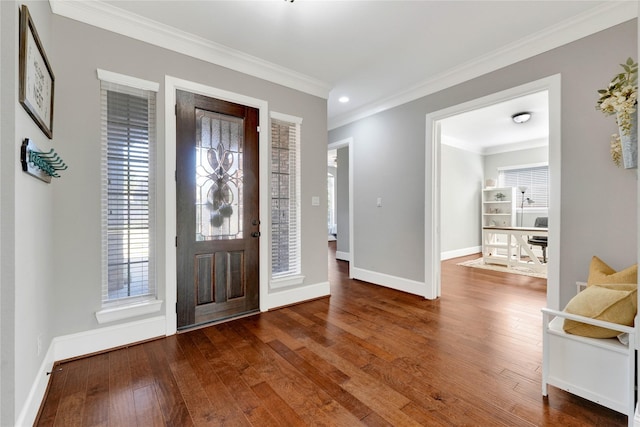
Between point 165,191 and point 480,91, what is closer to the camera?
point 165,191

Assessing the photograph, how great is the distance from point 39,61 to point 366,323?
10.4 feet

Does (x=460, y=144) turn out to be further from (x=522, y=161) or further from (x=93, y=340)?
(x=93, y=340)

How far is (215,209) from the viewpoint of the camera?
9.35 feet

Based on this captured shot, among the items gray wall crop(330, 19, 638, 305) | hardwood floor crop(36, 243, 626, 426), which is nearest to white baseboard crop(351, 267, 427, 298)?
hardwood floor crop(36, 243, 626, 426)

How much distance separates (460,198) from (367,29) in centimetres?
542

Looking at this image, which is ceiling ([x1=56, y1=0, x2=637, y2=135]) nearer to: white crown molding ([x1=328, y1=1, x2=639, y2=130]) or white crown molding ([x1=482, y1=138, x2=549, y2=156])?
white crown molding ([x1=328, y1=1, x2=639, y2=130])

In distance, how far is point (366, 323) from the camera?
2.81m

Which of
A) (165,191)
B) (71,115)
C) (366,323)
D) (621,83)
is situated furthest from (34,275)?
(621,83)

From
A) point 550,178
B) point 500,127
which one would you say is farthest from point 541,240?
point 550,178

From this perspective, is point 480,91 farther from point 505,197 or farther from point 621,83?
point 505,197

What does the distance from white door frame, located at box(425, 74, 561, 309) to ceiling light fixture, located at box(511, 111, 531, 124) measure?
215cm

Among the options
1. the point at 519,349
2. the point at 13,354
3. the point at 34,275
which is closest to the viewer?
the point at 13,354

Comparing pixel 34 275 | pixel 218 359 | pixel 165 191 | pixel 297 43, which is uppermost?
pixel 297 43

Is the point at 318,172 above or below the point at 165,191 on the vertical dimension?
above
